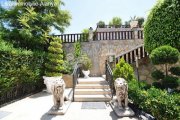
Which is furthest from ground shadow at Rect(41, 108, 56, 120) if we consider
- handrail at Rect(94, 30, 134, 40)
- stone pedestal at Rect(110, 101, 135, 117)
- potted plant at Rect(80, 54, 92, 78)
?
handrail at Rect(94, 30, 134, 40)

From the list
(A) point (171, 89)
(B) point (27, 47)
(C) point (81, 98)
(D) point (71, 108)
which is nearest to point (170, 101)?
(A) point (171, 89)

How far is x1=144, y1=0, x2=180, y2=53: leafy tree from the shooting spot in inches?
307

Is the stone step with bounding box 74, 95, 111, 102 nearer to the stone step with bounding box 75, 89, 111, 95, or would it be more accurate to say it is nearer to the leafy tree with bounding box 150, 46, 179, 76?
the stone step with bounding box 75, 89, 111, 95

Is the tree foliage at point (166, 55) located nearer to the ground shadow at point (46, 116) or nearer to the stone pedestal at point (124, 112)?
the stone pedestal at point (124, 112)

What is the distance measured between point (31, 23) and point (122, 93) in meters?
7.05

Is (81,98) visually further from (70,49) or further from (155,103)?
(70,49)

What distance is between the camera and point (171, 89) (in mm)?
6512

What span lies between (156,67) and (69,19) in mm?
6116

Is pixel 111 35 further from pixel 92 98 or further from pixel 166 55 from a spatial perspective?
pixel 166 55

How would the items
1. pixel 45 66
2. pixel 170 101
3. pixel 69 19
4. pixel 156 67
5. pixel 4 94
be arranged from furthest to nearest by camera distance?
pixel 69 19, pixel 45 66, pixel 156 67, pixel 4 94, pixel 170 101

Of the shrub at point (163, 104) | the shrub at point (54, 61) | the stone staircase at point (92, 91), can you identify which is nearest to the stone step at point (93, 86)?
the stone staircase at point (92, 91)

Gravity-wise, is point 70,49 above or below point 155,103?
above

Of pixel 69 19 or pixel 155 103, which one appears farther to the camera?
pixel 69 19

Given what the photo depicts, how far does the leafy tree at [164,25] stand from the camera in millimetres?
7805
